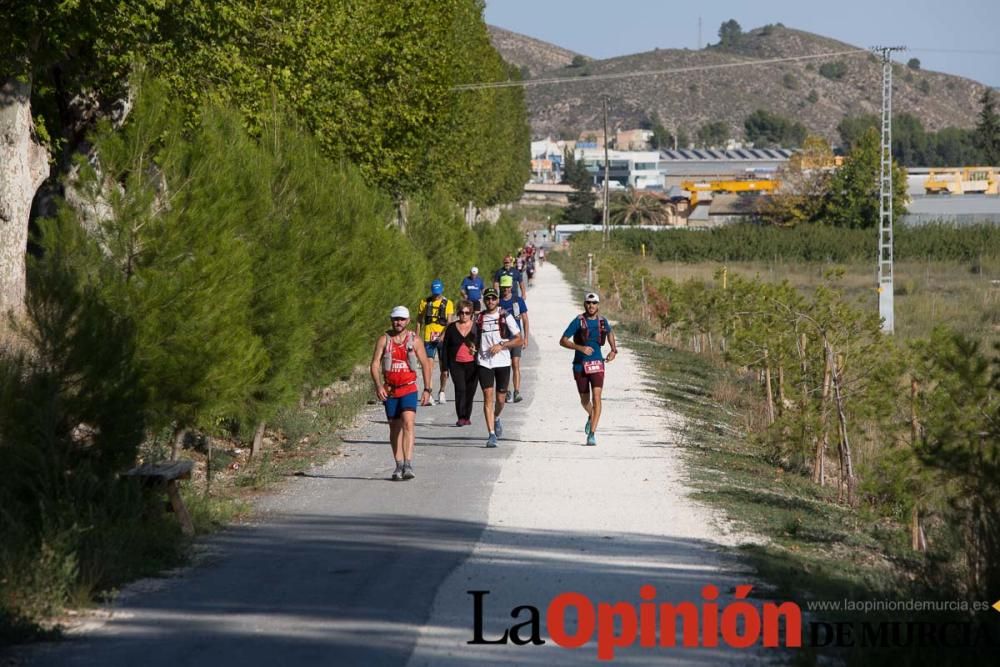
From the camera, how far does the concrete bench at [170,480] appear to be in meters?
11.4

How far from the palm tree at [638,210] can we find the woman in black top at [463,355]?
385 feet

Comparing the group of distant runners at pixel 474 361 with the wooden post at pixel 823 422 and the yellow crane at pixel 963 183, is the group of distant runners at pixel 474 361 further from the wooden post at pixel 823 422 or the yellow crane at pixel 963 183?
the yellow crane at pixel 963 183

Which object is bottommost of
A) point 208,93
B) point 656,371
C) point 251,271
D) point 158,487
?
point 656,371

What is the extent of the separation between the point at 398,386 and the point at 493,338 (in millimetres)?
3747

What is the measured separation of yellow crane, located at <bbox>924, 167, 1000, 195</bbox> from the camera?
132500mm

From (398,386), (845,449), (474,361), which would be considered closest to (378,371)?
(398,386)

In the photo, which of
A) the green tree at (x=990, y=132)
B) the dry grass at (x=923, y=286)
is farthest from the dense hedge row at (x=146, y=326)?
the green tree at (x=990, y=132)

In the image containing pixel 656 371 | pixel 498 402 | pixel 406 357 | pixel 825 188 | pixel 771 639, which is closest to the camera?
pixel 771 639

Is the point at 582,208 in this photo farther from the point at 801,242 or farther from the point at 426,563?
the point at 426,563

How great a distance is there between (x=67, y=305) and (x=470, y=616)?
3.96m

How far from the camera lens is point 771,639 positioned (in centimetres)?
847

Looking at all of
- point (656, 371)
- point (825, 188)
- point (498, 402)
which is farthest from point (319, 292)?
point (825, 188)

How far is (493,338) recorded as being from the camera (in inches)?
720

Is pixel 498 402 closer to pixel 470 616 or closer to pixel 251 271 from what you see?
pixel 251 271
